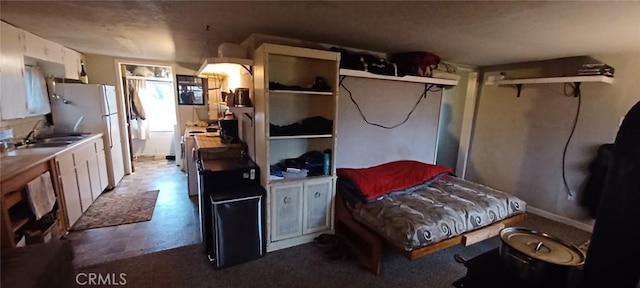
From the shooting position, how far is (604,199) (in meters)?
0.65

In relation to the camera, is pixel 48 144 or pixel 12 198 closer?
pixel 12 198

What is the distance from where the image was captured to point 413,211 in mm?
2242

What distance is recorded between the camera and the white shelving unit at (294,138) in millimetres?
2436

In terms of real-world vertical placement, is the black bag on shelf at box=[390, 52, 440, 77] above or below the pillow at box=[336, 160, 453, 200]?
above

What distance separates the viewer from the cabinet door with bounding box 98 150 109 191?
12.3 feet

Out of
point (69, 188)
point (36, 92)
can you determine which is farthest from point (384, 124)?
point (36, 92)

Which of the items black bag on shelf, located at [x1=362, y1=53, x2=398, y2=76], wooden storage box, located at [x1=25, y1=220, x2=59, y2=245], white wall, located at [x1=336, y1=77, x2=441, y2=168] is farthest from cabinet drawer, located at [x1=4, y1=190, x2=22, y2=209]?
black bag on shelf, located at [x1=362, y1=53, x2=398, y2=76]

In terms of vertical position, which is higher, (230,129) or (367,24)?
(367,24)

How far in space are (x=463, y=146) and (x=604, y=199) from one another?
422cm

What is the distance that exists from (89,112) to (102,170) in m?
0.86

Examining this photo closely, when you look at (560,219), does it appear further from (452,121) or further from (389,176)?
(389,176)

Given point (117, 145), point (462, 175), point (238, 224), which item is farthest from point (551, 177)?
point (117, 145)

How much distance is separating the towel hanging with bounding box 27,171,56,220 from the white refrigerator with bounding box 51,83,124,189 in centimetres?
163

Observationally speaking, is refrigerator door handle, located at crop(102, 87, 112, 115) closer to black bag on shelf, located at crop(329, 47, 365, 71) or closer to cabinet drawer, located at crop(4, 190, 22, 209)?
cabinet drawer, located at crop(4, 190, 22, 209)
